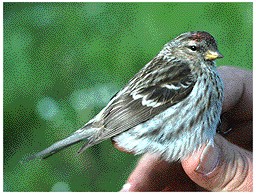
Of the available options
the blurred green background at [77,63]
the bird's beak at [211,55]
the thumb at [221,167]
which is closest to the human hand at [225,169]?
the thumb at [221,167]

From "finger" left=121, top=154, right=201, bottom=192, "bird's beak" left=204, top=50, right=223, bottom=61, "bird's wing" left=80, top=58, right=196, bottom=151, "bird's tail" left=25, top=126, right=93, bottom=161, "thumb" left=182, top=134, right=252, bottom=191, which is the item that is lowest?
"finger" left=121, top=154, right=201, bottom=192

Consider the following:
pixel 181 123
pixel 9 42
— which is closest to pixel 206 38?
pixel 181 123

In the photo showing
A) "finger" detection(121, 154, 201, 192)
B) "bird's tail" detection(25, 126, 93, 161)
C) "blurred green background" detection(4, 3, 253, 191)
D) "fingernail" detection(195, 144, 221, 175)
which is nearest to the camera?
"fingernail" detection(195, 144, 221, 175)

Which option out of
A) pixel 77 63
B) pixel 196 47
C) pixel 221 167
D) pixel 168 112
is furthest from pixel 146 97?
pixel 77 63

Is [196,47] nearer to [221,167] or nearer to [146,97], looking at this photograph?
[146,97]

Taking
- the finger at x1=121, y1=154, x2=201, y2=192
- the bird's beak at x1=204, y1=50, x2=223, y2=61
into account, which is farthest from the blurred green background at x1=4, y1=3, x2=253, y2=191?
the bird's beak at x1=204, y1=50, x2=223, y2=61

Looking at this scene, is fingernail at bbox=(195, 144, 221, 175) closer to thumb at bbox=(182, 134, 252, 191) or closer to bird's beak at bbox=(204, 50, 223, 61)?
thumb at bbox=(182, 134, 252, 191)
